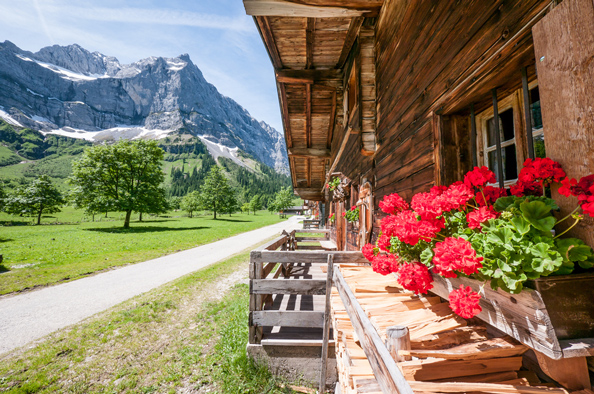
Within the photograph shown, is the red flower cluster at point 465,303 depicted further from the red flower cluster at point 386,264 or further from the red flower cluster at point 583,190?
the red flower cluster at point 386,264

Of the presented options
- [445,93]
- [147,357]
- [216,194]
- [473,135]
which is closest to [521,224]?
[473,135]

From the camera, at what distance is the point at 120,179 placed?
1100 inches

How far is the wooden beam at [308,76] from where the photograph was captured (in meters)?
5.71

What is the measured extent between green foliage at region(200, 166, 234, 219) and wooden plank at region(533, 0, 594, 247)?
5137 centimetres

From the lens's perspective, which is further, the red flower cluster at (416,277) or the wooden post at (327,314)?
the wooden post at (327,314)

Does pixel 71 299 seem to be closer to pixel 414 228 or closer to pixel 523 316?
pixel 414 228

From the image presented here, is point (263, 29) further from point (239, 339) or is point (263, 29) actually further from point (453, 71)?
point (239, 339)

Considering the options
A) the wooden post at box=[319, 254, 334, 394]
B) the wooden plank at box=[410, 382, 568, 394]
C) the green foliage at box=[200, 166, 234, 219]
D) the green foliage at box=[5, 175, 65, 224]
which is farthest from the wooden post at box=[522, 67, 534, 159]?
the green foliage at box=[200, 166, 234, 219]

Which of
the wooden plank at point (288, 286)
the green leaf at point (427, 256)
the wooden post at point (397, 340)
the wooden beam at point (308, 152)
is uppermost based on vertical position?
the wooden beam at point (308, 152)

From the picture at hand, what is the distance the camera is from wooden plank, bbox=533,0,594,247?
120 cm

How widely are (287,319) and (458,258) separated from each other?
3447 mm

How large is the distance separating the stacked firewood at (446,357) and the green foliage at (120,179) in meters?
29.3

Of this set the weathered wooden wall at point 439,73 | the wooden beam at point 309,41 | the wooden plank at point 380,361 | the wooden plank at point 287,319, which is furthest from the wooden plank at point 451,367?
the wooden beam at point 309,41

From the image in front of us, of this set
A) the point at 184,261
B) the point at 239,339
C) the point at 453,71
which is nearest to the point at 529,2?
the point at 453,71
